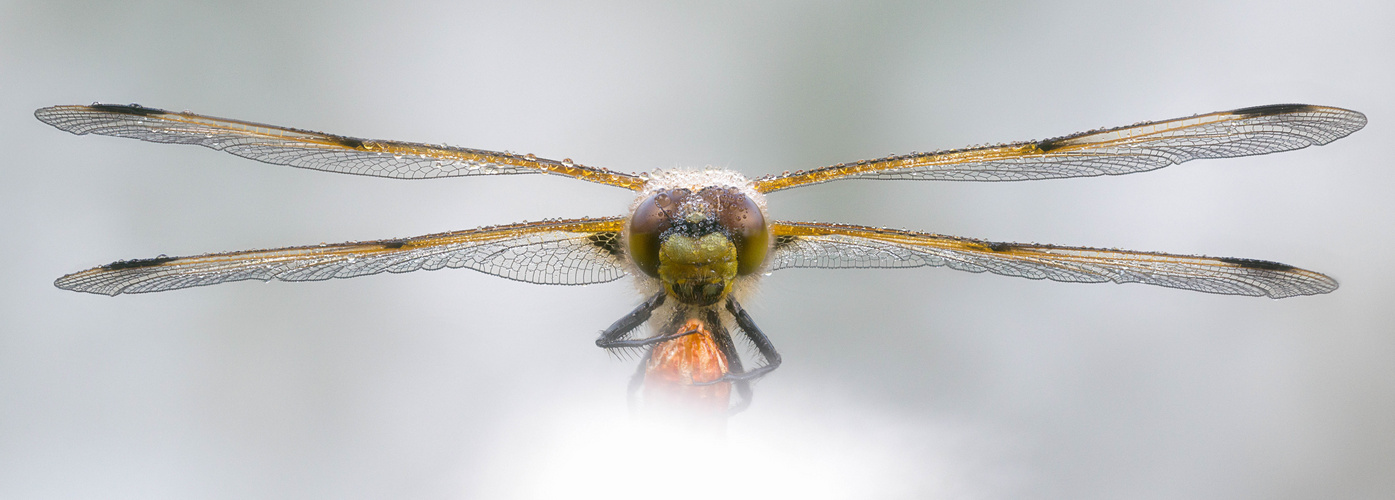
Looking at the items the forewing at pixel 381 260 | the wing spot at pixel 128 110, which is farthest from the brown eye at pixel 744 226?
the wing spot at pixel 128 110

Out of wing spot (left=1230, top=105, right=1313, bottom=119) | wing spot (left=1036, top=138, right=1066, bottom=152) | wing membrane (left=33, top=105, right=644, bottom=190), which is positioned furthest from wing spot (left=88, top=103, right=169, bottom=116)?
wing spot (left=1230, top=105, right=1313, bottom=119)

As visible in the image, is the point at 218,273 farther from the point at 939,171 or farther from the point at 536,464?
the point at 939,171

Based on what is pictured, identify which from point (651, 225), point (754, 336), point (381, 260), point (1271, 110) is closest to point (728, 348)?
point (754, 336)

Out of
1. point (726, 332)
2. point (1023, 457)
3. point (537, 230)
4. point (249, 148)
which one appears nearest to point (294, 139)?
point (249, 148)

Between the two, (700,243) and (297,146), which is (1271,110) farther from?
(297,146)

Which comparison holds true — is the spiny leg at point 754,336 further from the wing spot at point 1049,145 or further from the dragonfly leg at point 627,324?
the wing spot at point 1049,145

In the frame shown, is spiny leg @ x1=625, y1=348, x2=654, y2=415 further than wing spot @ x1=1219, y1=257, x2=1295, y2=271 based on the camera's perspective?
Yes

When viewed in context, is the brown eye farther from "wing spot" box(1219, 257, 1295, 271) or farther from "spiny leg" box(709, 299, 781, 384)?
"wing spot" box(1219, 257, 1295, 271)
